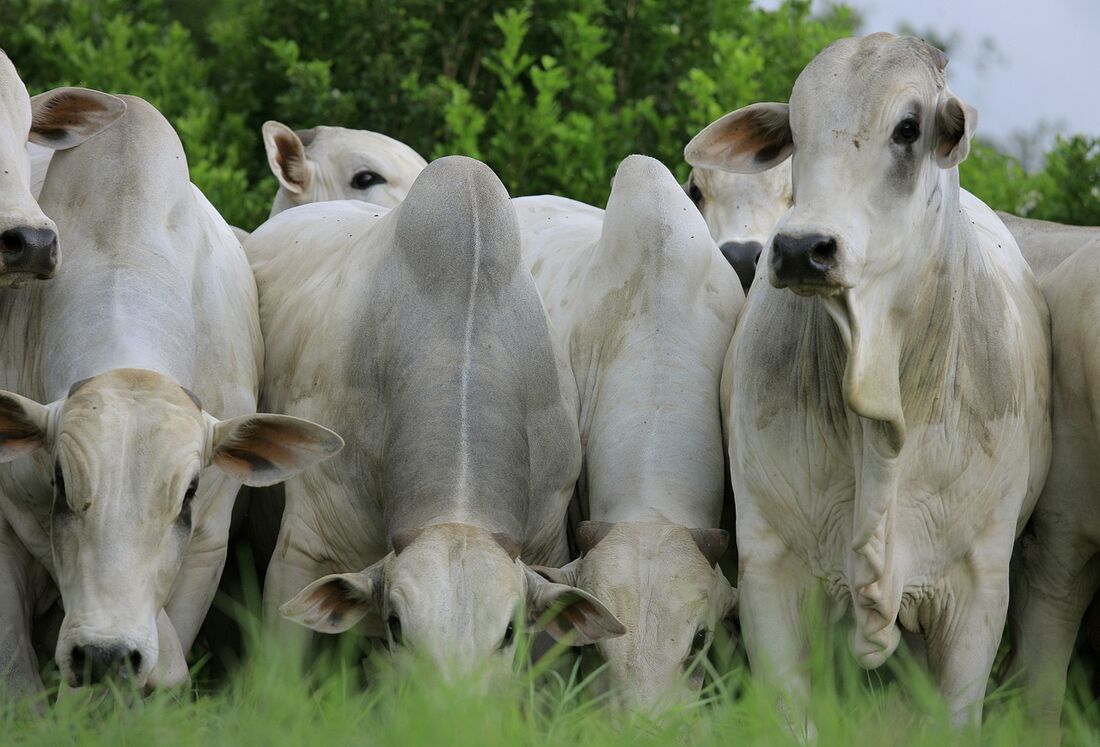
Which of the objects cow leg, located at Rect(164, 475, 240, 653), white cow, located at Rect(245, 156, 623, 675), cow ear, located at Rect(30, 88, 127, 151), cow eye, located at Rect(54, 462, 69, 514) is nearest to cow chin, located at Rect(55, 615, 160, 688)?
cow eye, located at Rect(54, 462, 69, 514)

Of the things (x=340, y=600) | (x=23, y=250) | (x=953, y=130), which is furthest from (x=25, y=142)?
(x=953, y=130)

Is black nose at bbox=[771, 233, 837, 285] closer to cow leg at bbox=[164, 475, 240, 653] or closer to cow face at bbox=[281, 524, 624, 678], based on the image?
cow face at bbox=[281, 524, 624, 678]

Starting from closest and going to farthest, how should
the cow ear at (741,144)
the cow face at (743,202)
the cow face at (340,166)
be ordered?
the cow ear at (741,144) → the cow face at (743,202) → the cow face at (340,166)

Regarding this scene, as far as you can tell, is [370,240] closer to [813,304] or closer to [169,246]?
[169,246]

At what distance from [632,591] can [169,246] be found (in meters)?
1.73

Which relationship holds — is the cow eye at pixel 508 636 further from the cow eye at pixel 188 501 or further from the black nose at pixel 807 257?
the black nose at pixel 807 257

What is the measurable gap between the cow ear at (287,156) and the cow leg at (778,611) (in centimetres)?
349

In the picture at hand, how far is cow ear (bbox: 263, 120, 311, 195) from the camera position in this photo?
26.2 feet

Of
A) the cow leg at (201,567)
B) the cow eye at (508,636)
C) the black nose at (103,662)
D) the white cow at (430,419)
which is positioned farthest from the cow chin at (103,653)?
the cow eye at (508,636)

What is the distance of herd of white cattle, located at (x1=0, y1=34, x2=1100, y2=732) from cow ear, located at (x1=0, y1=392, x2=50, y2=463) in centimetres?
1

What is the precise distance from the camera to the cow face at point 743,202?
268 inches

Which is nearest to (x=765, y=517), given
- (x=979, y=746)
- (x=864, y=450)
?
A: (x=864, y=450)

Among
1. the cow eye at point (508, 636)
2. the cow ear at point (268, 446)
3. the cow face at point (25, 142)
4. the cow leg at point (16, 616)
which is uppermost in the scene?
the cow face at point (25, 142)

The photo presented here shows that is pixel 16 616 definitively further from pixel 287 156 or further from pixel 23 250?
pixel 287 156
